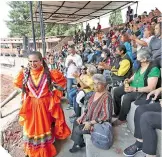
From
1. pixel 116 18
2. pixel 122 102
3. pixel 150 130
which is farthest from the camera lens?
pixel 116 18

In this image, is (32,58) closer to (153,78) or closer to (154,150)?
(153,78)

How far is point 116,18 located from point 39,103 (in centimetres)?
823

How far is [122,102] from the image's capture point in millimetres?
2590

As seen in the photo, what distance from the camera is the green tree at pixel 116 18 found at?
934 centimetres

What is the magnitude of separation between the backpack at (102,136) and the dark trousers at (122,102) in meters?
0.48

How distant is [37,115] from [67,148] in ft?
2.10

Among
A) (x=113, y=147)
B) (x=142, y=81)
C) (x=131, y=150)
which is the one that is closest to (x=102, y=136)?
(x=113, y=147)

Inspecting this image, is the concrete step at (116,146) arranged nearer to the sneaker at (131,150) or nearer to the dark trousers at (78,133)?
the sneaker at (131,150)

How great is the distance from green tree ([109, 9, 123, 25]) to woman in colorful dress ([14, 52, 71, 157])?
24.4ft

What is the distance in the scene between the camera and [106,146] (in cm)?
207

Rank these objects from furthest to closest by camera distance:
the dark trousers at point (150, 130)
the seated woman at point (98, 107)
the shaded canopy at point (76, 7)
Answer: the shaded canopy at point (76, 7)
the seated woman at point (98, 107)
the dark trousers at point (150, 130)

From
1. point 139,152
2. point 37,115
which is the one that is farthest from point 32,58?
point 139,152

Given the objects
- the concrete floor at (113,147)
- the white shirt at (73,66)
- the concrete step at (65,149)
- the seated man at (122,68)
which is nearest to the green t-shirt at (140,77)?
the concrete floor at (113,147)

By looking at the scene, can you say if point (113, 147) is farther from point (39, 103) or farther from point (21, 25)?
point (21, 25)
